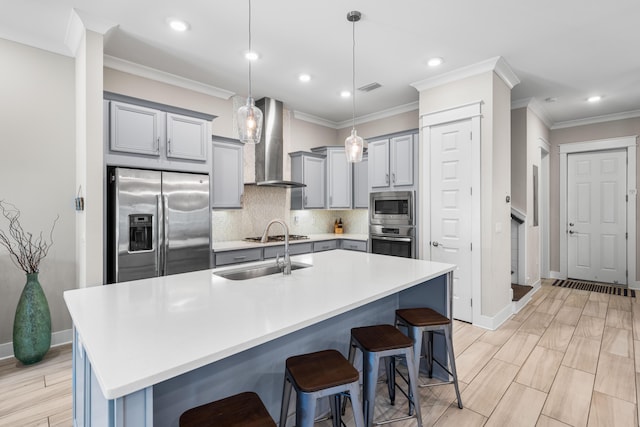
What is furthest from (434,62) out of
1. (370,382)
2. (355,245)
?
(370,382)

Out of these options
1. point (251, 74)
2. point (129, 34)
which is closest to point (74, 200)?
point (129, 34)

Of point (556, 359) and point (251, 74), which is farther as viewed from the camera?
point (251, 74)

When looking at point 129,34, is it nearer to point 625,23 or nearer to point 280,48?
point 280,48

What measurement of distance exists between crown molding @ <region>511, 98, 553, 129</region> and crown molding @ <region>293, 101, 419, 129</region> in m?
1.41

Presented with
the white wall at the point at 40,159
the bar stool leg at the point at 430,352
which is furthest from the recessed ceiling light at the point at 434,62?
the white wall at the point at 40,159

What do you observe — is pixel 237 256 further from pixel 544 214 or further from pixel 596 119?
pixel 596 119

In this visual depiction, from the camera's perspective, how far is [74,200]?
10.3 ft

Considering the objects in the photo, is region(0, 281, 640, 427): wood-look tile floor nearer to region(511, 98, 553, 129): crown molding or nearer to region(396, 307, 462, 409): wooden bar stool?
region(396, 307, 462, 409): wooden bar stool

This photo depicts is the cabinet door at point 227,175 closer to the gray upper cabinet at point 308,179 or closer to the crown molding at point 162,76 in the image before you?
the crown molding at point 162,76

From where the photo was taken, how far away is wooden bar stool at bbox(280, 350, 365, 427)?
4.36 feet

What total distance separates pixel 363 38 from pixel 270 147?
2.05 meters

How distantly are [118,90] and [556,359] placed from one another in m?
4.99

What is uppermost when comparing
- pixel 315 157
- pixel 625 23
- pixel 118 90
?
pixel 625 23

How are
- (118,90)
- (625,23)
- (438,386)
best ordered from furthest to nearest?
(118,90) → (625,23) → (438,386)
